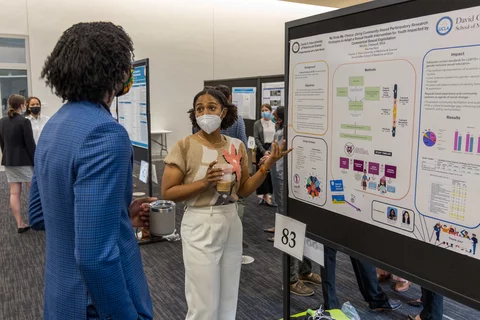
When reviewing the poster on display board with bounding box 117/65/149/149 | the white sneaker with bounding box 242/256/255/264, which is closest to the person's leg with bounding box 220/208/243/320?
the white sneaker with bounding box 242/256/255/264

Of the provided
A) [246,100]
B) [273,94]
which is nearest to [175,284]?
[273,94]

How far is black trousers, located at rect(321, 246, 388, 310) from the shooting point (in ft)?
8.77

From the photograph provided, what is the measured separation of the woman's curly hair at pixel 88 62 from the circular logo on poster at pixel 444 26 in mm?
883

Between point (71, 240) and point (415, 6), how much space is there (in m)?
1.19

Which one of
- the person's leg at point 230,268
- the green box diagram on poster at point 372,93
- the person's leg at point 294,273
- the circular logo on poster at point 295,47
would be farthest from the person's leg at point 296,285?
the green box diagram on poster at point 372,93

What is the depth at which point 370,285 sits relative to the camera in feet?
9.18

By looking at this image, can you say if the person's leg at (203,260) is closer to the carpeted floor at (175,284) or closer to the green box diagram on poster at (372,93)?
the carpeted floor at (175,284)

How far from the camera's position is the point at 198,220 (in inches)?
78.8

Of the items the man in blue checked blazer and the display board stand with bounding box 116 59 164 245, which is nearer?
the man in blue checked blazer

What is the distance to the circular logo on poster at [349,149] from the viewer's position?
4.83 feet

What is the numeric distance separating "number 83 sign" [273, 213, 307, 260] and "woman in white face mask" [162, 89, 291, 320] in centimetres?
30

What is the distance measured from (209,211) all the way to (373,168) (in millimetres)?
889

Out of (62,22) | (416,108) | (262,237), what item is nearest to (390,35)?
(416,108)

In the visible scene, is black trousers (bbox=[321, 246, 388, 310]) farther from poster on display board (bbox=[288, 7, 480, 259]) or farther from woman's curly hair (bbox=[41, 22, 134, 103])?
woman's curly hair (bbox=[41, 22, 134, 103])
